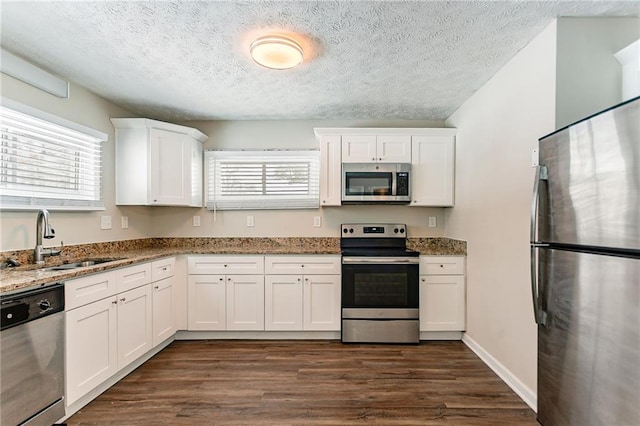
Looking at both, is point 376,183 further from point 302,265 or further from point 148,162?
point 148,162

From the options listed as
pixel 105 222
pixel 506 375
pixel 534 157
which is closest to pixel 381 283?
pixel 506 375

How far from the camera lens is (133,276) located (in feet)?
7.89

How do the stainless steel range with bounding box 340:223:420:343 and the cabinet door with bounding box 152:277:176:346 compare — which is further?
the stainless steel range with bounding box 340:223:420:343

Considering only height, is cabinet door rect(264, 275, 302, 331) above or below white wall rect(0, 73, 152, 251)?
below

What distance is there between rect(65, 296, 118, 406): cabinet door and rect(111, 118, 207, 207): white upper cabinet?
1.22m

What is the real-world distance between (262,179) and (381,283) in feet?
5.85

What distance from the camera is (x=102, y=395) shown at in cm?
212

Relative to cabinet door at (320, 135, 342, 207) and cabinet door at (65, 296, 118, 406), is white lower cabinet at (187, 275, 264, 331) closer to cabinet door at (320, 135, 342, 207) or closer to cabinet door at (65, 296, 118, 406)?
cabinet door at (65, 296, 118, 406)

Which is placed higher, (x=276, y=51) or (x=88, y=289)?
(x=276, y=51)

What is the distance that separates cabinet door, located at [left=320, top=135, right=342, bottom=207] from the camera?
331cm

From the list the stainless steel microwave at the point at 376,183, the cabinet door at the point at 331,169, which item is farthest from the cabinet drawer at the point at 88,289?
the stainless steel microwave at the point at 376,183

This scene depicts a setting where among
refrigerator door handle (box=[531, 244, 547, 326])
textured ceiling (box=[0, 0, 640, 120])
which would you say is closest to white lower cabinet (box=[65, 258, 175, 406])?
textured ceiling (box=[0, 0, 640, 120])

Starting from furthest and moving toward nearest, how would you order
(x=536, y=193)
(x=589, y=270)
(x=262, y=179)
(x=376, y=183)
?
(x=262, y=179) < (x=376, y=183) < (x=536, y=193) < (x=589, y=270)

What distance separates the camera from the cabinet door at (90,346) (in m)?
1.84
